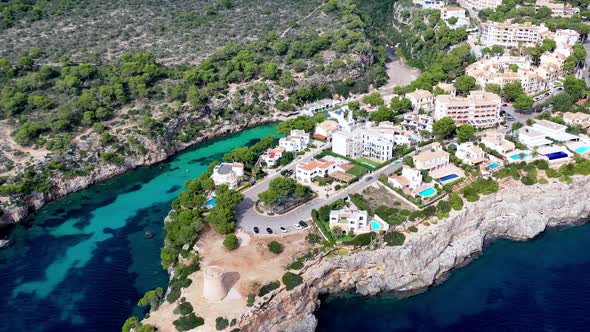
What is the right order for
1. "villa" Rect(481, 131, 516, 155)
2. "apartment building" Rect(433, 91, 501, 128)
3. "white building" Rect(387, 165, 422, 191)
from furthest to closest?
1. "apartment building" Rect(433, 91, 501, 128)
2. "villa" Rect(481, 131, 516, 155)
3. "white building" Rect(387, 165, 422, 191)

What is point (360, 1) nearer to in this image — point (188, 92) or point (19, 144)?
point (188, 92)

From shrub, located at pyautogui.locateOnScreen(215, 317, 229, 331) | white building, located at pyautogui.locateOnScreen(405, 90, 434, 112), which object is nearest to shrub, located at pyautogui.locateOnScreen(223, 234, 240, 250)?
shrub, located at pyautogui.locateOnScreen(215, 317, 229, 331)

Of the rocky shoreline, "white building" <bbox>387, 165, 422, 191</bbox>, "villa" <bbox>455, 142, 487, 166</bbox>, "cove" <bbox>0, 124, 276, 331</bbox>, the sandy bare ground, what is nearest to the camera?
the sandy bare ground

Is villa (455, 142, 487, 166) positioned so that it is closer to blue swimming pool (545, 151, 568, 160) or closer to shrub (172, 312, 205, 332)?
blue swimming pool (545, 151, 568, 160)

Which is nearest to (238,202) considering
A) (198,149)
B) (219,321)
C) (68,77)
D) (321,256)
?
(321,256)

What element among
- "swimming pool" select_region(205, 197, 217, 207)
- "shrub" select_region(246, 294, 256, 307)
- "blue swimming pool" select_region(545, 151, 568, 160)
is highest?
"swimming pool" select_region(205, 197, 217, 207)

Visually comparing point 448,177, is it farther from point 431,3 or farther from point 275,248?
point 431,3

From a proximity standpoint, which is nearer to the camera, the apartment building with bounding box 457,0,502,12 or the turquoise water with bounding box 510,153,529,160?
the turquoise water with bounding box 510,153,529,160
